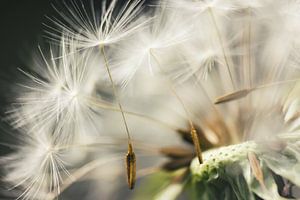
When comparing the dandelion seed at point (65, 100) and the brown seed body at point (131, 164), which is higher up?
the dandelion seed at point (65, 100)

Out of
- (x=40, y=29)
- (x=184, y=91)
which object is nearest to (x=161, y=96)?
(x=184, y=91)

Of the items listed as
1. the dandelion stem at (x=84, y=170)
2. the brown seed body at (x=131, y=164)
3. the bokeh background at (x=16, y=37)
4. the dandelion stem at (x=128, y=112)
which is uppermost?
the bokeh background at (x=16, y=37)

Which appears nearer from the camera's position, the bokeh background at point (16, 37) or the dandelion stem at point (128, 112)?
the dandelion stem at point (128, 112)

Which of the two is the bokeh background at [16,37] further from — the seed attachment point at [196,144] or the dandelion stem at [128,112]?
A: the seed attachment point at [196,144]

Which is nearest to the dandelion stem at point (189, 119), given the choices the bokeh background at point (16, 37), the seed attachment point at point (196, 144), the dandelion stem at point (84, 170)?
the seed attachment point at point (196, 144)

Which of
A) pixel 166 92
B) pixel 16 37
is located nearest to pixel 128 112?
pixel 166 92

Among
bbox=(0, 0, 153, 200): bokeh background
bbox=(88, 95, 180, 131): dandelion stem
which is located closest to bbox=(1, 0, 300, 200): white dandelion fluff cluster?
bbox=(88, 95, 180, 131): dandelion stem

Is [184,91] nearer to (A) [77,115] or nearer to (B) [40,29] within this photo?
(A) [77,115]

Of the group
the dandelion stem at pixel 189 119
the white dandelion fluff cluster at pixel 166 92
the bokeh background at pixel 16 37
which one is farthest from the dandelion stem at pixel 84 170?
the bokeh background at pixel 16 37
